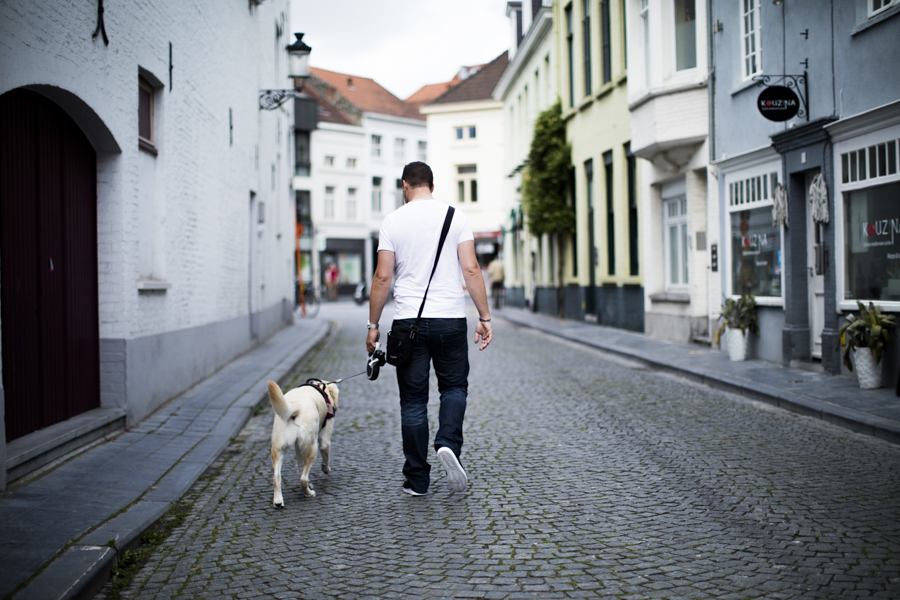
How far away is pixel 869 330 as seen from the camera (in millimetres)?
8852

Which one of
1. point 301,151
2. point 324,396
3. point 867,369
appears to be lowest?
point 867,369

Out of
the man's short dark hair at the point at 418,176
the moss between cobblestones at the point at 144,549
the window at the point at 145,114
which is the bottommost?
the moss between cobblestones at the point at 144,549

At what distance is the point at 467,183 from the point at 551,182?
→ 81.2 ft

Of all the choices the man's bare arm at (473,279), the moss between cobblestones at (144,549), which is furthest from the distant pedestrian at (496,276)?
the moss between cobblestones at (144,549)

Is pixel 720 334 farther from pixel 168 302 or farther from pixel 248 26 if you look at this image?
pixel 248 26

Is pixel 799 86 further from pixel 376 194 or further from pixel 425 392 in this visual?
pixel 376 194

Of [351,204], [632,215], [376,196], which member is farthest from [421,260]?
[376,196]

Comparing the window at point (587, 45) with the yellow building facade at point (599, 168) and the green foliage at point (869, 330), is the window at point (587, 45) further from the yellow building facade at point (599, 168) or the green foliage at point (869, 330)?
the green foliage at point (869, 330)

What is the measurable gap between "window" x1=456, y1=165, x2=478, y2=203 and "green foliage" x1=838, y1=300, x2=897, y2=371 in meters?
39.3

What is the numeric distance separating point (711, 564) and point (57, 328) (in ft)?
16.5

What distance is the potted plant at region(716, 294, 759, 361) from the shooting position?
39.3 ft

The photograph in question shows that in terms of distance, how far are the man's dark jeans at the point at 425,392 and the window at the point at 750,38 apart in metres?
8.85

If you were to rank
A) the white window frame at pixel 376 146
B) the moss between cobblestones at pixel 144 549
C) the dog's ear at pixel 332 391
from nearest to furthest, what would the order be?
the moss between cobblestones at pixel 144 549
the dog's ear at pixel 332 391
the white window frame at pixel 376 146

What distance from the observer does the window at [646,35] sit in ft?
51.5
